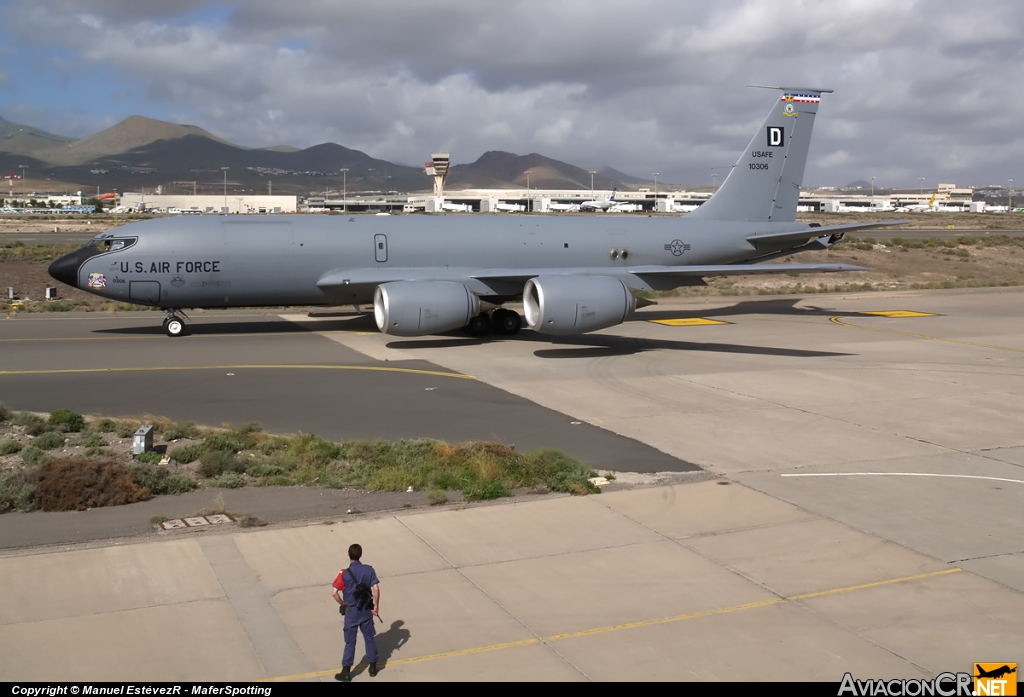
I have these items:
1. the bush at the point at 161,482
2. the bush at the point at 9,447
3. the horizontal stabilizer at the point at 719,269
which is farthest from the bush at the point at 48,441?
the horizontal stabilizer at the point at 719,269

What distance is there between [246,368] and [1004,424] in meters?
17.6

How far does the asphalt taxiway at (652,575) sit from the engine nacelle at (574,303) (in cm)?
633

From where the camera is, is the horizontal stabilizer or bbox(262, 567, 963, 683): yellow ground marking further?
the horizontal stabilizer

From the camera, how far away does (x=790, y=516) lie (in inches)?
496

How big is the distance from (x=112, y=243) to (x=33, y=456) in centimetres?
1489

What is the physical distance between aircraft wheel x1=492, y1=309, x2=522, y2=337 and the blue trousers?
2292cm

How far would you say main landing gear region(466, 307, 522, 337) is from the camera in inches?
1205

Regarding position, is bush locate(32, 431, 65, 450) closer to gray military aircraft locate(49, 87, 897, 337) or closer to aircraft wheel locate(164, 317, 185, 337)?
gray military aircraft locate(49, 87, 897, 337)

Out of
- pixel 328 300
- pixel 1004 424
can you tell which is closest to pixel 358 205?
pixel 328 300

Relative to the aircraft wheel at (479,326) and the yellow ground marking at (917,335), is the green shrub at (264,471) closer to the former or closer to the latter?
the aircraft wheel at (479,326)

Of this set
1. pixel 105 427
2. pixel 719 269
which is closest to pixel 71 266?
pixel 105 427

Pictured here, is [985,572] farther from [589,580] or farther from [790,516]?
[589,580]

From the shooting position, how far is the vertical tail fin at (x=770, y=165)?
3459cm

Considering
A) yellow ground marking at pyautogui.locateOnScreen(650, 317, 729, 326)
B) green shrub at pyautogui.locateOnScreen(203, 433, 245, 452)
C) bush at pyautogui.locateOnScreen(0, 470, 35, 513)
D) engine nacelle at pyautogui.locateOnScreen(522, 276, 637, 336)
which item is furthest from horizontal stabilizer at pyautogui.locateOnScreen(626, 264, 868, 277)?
bush at pyautogui.locateOnScreen(0, 470, 35, 513)
